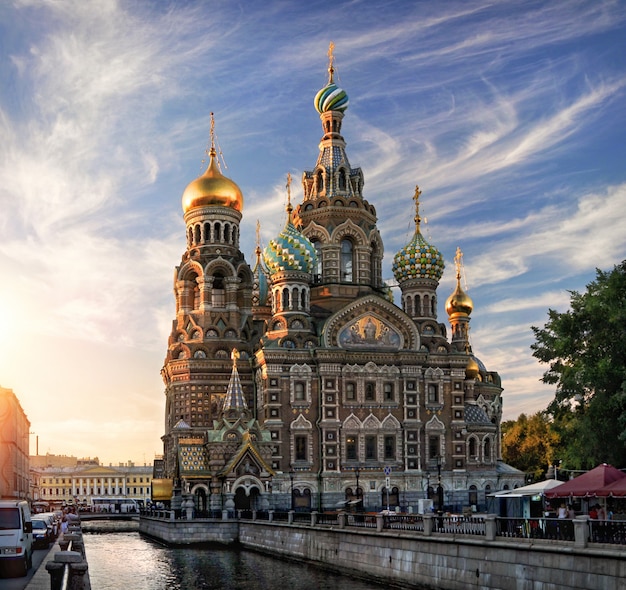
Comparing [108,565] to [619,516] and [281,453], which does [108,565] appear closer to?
[281,453]

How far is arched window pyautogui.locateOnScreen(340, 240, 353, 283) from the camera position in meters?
66.1

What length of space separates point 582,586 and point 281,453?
36234 millimetres

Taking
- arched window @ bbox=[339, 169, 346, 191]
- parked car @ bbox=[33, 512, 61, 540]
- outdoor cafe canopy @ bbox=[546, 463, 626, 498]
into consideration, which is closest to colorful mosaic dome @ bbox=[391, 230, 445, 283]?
arched window @ bbox=[339, 169, 346, 191]

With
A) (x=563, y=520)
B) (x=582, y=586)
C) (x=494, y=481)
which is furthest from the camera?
(x=494, y=481)

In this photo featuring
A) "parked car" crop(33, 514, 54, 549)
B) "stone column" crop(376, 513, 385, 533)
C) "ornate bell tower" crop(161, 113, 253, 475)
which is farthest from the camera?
"ornate bell tower" crop(161, 113, 253, 475)

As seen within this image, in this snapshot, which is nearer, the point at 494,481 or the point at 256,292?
the point at 494,481

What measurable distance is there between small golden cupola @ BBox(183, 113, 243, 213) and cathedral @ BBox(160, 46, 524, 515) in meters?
0.10

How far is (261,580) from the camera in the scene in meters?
34.1

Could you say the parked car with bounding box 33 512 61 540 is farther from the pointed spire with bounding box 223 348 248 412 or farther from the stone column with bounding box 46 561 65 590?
the stone column with bounding box 46 561 65 590

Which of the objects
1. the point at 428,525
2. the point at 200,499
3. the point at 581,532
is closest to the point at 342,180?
the point at 200,499

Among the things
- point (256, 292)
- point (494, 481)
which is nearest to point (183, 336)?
point (256, 292)

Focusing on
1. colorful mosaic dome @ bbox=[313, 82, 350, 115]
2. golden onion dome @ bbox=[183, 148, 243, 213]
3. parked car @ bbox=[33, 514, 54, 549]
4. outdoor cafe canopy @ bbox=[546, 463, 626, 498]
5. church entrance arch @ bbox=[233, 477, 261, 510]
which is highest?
colorful mosaic dome @ bbox=[313, 82, 350, 115]

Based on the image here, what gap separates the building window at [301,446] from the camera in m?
58.2

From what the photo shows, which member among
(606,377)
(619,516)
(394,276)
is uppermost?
(394,276)
